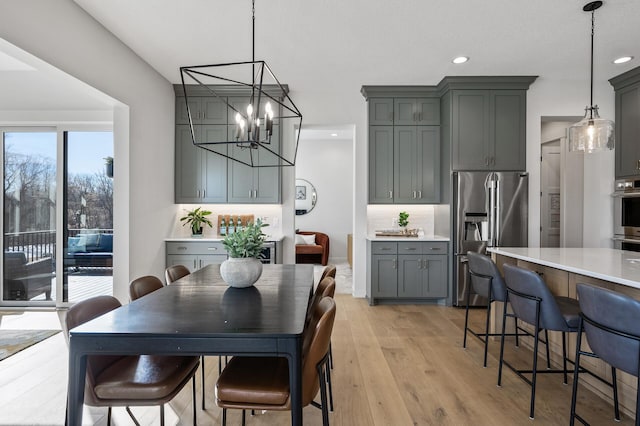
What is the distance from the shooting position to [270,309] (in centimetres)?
168

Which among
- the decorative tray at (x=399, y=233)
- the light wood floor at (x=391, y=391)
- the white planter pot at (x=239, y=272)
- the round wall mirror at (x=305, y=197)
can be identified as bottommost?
the light wood floor at (x=391, y=391)

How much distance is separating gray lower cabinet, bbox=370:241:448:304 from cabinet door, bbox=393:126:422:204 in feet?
2.33

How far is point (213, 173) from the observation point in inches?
187

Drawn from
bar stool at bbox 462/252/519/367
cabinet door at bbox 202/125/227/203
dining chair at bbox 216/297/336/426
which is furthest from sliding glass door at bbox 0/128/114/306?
bar stool at bbox 462/252/519/367

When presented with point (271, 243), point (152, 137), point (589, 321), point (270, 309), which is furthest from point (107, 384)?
point (152, 137)

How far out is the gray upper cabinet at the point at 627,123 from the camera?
4105 millimetres

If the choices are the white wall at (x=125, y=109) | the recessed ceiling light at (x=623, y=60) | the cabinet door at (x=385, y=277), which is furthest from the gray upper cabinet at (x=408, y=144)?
the white wall at (x=125, y=109)

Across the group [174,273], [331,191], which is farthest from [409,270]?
[331,191]

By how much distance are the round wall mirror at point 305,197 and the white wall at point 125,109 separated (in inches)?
151

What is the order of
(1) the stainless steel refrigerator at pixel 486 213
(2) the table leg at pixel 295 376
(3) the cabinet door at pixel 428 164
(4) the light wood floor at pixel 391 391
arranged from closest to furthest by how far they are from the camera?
(2) the table leg at pixel 295 376 → (4) the light wood floor at pixel 391 391 → (1) the stainless steel refrigerator at pixel 486 213 → (3) the cabinet door at pixel 428 164

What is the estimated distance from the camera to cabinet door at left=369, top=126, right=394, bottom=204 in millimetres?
4703

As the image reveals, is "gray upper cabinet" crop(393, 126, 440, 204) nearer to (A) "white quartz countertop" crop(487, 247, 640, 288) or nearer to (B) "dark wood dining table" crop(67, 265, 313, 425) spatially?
(A) "white quartz countertop" crop(487, 247, 640, 288)

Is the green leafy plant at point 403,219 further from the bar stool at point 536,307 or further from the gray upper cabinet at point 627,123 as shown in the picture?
the gray upper cabinet at point 627,123

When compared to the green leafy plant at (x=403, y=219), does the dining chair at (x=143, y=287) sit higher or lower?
lower
